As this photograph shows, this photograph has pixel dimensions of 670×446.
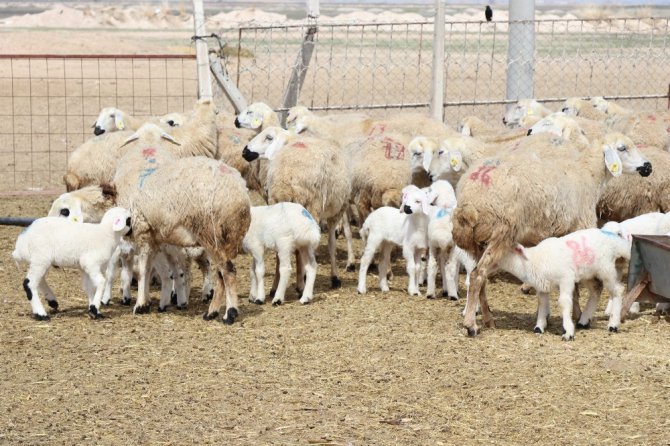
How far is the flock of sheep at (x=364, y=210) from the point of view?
920 cm

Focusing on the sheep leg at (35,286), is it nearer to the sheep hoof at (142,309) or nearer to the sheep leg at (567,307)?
the sheep hoof at (142,309)

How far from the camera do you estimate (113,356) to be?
8.53 m

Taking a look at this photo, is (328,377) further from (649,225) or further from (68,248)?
(649,225)

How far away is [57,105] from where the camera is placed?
24.7 m

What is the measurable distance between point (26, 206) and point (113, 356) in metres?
7.23

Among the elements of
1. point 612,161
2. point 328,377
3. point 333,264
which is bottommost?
point 328,377

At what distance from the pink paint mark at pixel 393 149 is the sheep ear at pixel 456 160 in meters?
0.56

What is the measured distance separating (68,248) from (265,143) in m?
3.04

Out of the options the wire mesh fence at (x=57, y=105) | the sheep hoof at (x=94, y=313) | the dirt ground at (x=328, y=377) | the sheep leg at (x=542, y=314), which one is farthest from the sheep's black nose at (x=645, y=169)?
the wire mesh fence at (x=57, y=105)

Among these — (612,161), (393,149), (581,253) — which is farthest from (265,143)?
(581,253)

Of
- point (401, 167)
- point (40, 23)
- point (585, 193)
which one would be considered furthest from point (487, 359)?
point (40, 23)

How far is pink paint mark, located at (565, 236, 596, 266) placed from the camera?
8953 mm

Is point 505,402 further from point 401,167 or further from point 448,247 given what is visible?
point 401,167

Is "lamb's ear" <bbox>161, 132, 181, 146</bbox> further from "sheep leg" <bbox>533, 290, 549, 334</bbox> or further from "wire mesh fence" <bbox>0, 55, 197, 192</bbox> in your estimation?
"sheep leg" <bbox>533, 290, 549, 334</bbox>
